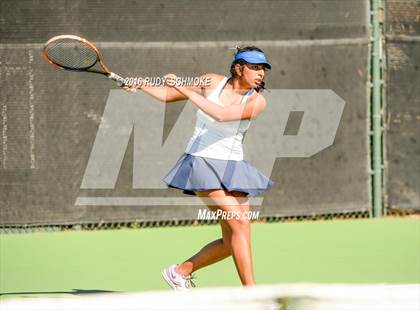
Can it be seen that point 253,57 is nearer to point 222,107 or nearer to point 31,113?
point 222,107

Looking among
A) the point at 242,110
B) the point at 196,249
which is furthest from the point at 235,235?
the point at 196,249

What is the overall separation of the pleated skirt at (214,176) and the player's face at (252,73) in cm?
52

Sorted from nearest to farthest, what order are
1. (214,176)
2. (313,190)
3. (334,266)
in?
(214,176), (334,266), (313,190)

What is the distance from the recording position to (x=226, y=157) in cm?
602

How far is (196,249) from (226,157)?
2.59m

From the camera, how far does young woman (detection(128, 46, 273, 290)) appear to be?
584cm

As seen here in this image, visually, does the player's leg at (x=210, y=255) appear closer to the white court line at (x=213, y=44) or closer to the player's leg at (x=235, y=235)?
the player's leg at (x=235, y=235)

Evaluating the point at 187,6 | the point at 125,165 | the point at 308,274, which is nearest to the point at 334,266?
the point at 308,274

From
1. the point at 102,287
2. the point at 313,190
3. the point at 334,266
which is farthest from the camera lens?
the point at 313,190

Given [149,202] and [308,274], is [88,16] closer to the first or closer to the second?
[149,202]

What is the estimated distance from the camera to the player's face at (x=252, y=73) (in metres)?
6.01

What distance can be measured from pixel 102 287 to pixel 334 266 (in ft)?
6.27

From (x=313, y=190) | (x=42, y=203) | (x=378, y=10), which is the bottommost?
(x=42, y=203)

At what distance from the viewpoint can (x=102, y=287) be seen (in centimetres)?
688
